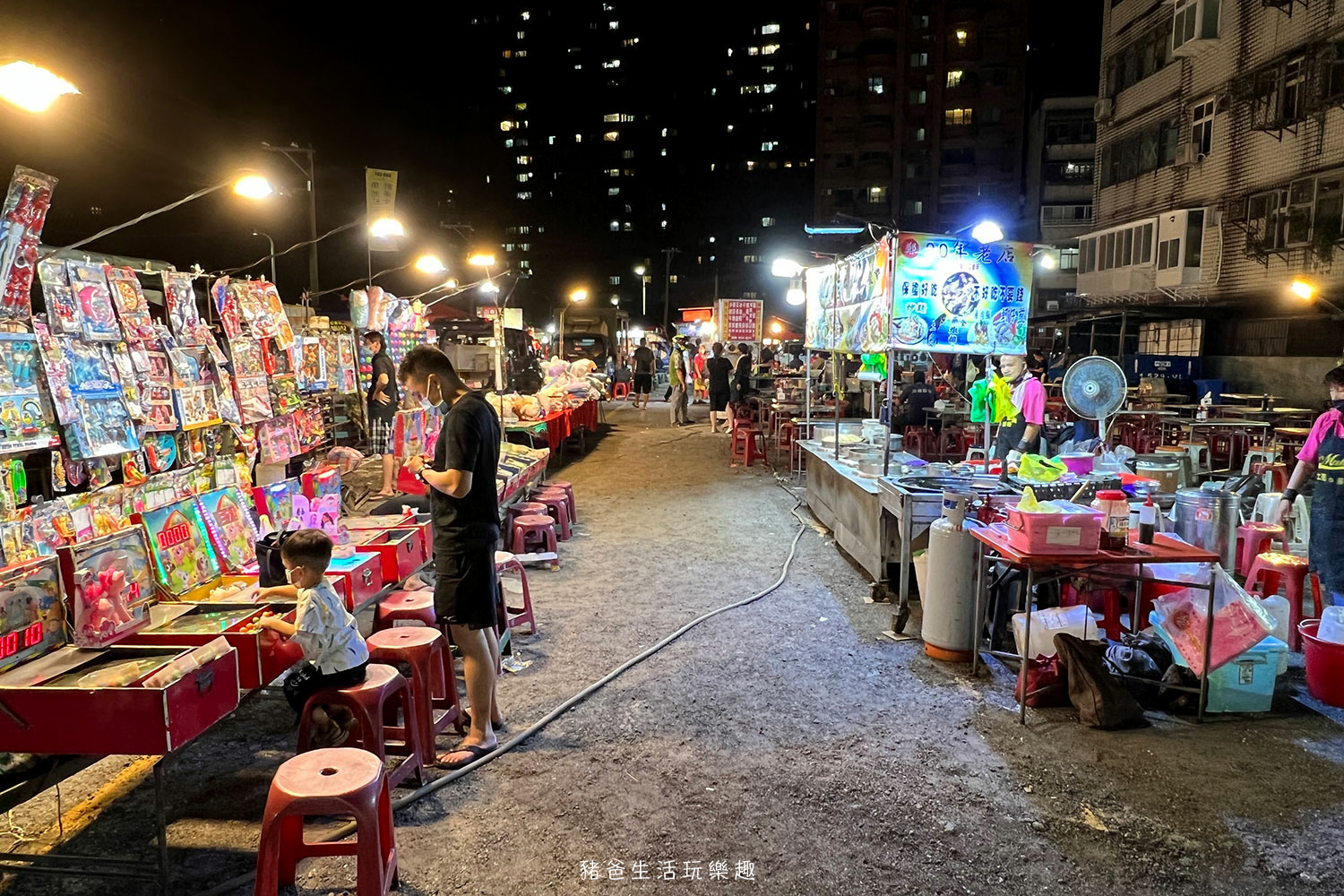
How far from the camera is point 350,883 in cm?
338

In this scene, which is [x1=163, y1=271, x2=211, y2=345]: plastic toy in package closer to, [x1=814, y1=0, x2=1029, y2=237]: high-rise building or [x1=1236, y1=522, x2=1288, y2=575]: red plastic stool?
[x1=1236, y1=522, x2=1288, y2=575]: red plastic stool

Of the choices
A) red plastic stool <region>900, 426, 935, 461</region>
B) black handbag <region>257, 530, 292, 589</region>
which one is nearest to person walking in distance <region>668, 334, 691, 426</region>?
red plastic stool <region>900, 426, 935, 461</region>

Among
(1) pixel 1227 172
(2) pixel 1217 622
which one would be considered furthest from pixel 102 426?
(1) pixel 1227 172

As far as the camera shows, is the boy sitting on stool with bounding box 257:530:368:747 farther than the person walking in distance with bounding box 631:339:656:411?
No

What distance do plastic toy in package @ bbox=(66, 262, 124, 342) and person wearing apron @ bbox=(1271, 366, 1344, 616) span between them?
903 cm

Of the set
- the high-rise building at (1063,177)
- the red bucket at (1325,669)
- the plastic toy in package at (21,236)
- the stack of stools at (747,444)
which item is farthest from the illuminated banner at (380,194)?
the high-rise building at (1063,177)

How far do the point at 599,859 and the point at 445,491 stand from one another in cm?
197

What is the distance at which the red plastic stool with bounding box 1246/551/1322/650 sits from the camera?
→ 602 centimetres

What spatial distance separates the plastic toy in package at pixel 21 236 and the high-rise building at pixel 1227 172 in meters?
22.6

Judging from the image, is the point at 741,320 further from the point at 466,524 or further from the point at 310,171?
the point at 466,524

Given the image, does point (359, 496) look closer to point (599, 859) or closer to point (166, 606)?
point (166, 606)

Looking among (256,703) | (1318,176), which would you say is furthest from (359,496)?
(1318,176)

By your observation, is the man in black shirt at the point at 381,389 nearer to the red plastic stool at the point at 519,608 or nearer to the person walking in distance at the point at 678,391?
the red plastic stool at the point at 519,608

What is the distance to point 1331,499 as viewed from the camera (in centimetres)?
645
